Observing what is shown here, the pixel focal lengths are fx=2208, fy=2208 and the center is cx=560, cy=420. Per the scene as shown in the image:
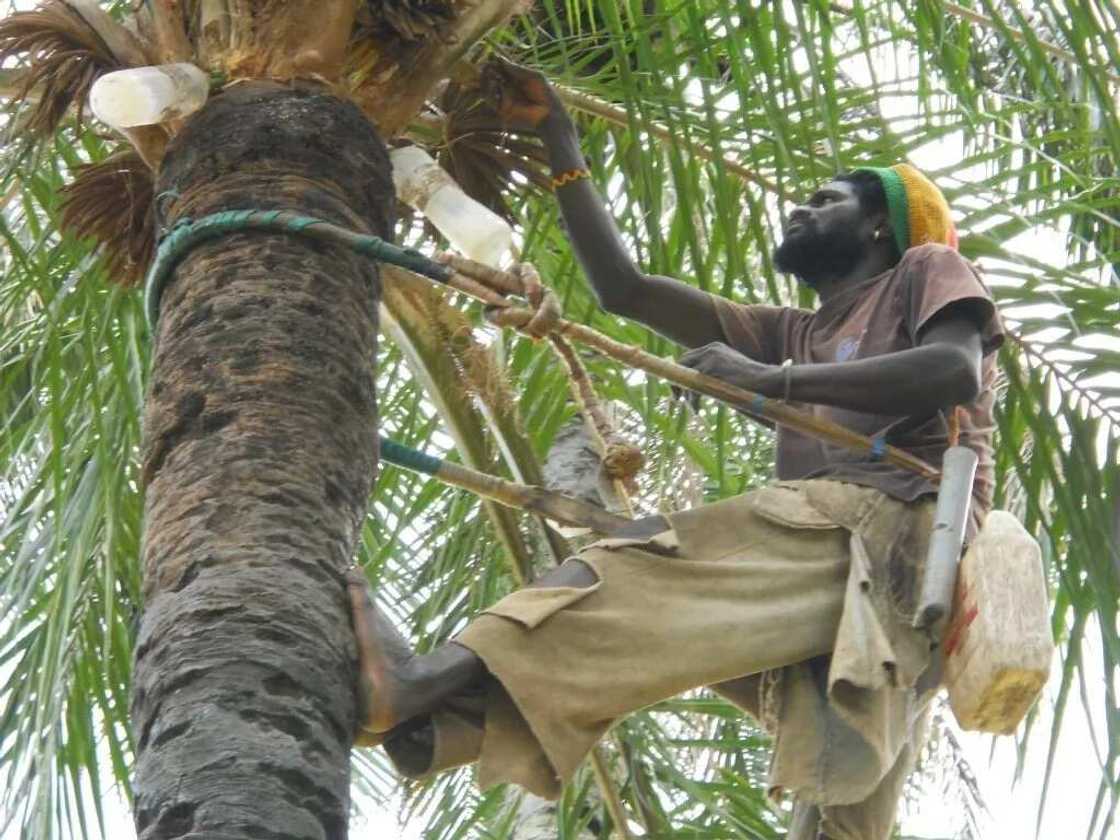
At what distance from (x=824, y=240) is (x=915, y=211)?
0.50 feet

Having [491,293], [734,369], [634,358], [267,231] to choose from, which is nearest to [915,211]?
[734,369]

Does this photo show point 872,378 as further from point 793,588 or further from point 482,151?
point 482,151

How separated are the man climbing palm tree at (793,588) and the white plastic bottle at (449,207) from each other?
279 millimetres

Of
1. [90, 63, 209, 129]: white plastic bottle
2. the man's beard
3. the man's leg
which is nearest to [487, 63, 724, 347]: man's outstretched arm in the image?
the man's beard

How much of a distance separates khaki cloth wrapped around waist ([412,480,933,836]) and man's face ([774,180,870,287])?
0.55 meters

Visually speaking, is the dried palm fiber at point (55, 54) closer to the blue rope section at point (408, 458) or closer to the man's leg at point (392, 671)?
the blue rope section at point (408, 458)

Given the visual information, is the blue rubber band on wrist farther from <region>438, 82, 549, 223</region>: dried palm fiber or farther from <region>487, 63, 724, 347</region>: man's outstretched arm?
<region>438, 82, 549, 223</region>: dried palm fiber

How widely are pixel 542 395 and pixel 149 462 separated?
5.19 feet

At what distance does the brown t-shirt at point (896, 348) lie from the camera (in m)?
3.21

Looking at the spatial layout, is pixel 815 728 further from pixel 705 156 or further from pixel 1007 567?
pixel 705 156

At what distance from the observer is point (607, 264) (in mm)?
3656

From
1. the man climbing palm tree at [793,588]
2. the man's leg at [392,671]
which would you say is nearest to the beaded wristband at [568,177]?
the man climbing palm tree at [793,588]

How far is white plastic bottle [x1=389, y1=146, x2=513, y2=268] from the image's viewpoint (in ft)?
10.5

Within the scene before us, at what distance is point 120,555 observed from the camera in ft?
13.2
